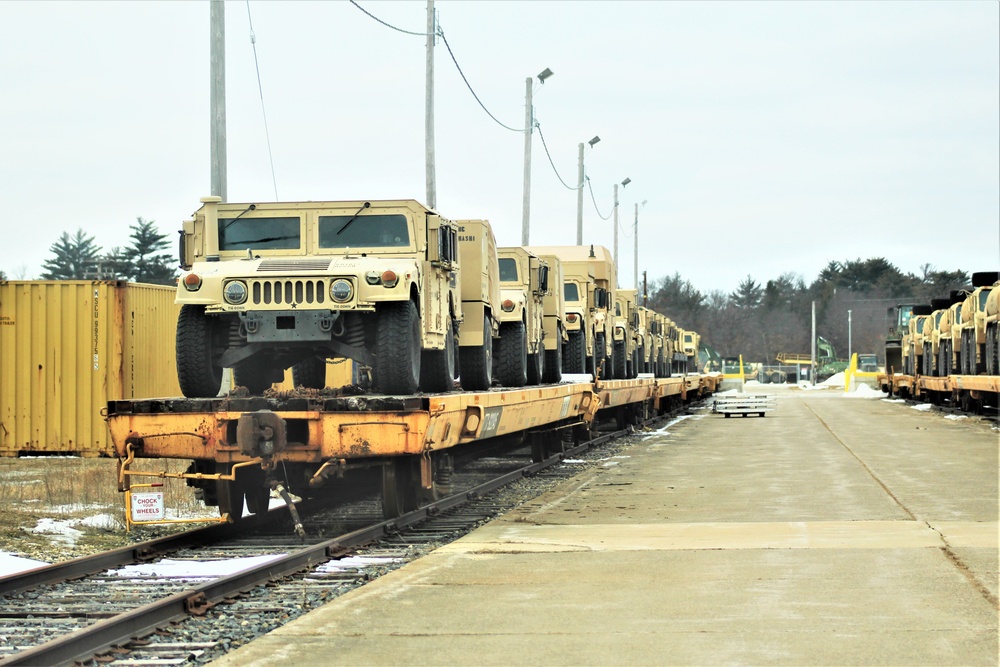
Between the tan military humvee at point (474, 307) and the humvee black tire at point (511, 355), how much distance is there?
1860 mm

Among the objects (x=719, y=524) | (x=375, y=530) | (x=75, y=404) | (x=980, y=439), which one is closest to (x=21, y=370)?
(x=75, y=404)

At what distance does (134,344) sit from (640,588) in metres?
10.8

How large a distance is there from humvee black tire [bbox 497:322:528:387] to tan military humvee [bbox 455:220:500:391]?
6.10 feet

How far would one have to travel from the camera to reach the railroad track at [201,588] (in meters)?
6.64

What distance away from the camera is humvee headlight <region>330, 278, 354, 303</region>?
10.5 m

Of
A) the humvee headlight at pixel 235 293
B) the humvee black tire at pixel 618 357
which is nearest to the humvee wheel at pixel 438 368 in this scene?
the humvee headlight at pixel 235 293

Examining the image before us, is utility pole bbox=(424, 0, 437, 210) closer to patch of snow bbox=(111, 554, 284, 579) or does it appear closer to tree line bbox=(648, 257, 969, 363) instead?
patch of snow bbox=(111, 554, 284, 579)

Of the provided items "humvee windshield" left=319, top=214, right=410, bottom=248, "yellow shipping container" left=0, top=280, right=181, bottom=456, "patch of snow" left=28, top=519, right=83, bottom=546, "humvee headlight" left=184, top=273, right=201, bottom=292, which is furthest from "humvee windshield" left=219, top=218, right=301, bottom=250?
"yellow shipping container" left=0, top=280, right=181, bottom=456

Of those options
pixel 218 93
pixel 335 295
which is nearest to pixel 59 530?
pixel 335 295

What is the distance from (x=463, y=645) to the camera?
252 inches

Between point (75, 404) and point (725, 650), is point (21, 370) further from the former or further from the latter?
point (725, 650)

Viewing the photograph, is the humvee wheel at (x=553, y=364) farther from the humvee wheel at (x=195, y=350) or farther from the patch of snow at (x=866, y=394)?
the patch of snow at (x=866, y=394)

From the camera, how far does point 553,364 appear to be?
19.6m

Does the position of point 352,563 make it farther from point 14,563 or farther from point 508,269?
point 508,269
